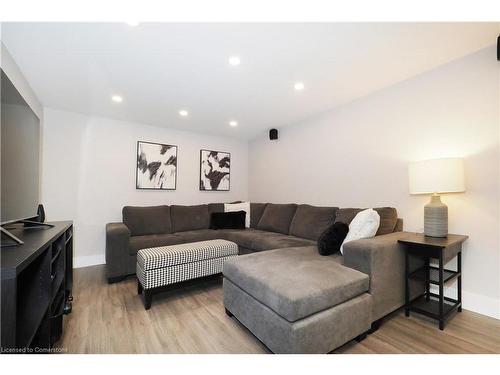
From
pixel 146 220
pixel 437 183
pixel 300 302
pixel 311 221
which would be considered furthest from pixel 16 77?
pixel 437 183

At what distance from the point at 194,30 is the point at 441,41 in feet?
6.19

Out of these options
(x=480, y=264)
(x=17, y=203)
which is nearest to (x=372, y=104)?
(x=480, y=264)

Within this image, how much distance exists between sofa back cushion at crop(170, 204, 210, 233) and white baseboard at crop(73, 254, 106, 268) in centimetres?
111

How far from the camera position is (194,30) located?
1.53 m

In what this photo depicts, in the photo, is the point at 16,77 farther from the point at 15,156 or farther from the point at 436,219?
the point at 436,219

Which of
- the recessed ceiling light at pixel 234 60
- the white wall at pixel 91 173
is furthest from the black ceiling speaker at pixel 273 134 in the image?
the recessed ceiling light at pixel 234 60

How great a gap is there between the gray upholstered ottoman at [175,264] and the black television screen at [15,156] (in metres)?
0.99

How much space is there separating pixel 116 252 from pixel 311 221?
94.8 inches

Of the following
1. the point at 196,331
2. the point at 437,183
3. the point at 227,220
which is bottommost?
the point at 196,331

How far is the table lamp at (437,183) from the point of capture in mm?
1768

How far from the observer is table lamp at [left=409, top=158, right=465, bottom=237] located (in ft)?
5.80

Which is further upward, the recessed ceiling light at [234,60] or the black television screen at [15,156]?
the recessed ceiling light at [234,60]

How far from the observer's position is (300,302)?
123 centimetres

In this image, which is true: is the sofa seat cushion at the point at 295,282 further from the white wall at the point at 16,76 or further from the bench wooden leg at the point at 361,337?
the white wall at the point at 16,76
